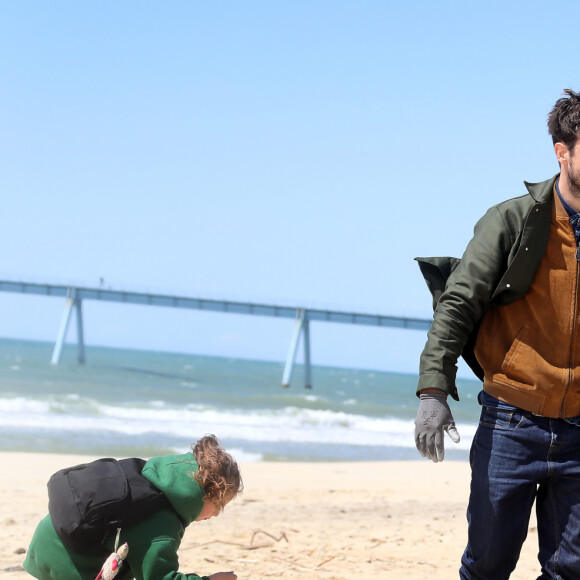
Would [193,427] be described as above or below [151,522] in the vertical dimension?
below

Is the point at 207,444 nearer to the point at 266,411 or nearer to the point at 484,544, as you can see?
the point at 484,544

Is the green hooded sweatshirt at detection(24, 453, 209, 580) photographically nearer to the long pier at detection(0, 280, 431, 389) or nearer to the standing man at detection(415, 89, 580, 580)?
the standing man at detection(415, 89, 580, 580)

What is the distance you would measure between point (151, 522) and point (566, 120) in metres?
1.86

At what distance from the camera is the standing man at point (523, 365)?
2.45 meters

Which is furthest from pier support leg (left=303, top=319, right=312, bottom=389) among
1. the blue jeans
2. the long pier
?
the blue jeans

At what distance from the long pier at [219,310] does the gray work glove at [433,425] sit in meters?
40.5

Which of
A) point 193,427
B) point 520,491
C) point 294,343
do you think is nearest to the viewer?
point 520,491

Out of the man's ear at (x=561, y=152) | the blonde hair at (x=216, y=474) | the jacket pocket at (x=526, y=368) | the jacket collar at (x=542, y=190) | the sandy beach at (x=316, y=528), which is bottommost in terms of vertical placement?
the sandy beach at (x=316, y=528)

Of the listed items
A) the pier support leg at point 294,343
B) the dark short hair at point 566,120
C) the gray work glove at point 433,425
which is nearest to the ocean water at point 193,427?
the gray work glove at point 433,425

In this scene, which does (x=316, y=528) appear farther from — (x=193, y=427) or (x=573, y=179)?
(x=193, y=427)

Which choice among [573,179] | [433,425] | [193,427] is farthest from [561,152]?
[193,427]

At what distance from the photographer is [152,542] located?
2.59 m

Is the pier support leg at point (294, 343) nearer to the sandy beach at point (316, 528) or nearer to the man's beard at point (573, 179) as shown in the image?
the sandy beach at point (316, 528)

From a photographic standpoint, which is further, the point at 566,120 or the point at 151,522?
the point at 151,522
